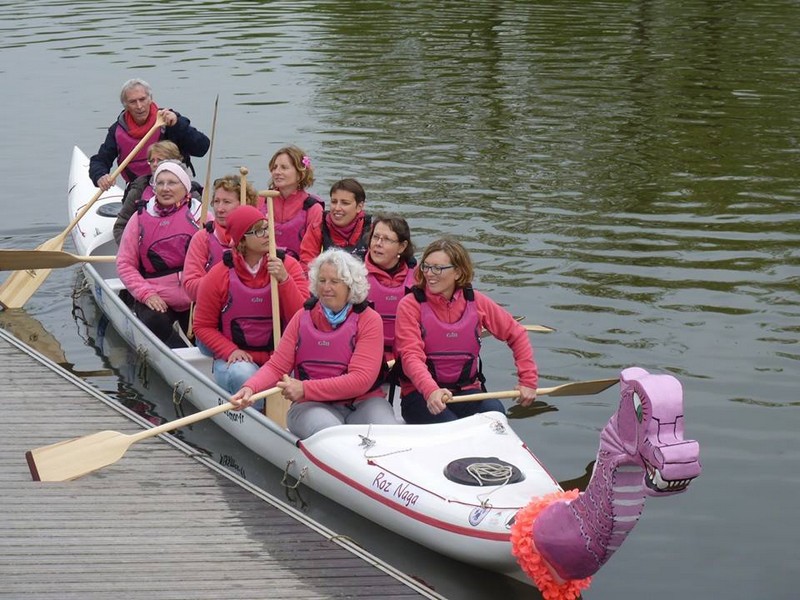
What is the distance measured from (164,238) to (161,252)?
11 centimetres

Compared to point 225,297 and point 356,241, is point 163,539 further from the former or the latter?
point 356,241

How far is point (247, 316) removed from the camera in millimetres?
8062

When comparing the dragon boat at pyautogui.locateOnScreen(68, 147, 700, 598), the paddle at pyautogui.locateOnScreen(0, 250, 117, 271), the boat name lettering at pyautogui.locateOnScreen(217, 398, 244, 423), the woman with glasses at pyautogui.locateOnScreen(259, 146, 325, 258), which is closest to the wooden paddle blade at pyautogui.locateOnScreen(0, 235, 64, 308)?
the paddle at pyautogui.locateOnScreen(0, 250, 117, 271)

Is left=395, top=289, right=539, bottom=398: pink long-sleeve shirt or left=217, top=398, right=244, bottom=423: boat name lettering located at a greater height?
left=395, top=289, right=539, bottom=398: pink long-sleeve shirt

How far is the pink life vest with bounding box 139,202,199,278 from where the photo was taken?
30.9 feet

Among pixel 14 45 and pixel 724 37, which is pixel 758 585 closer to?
pixel 724 37

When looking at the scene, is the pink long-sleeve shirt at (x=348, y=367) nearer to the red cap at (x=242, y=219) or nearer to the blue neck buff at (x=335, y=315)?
the blue neck buff at (x=335, y=315)

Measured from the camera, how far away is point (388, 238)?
7676 mm

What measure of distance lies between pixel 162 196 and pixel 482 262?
3379mm

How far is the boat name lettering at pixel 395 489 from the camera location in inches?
261

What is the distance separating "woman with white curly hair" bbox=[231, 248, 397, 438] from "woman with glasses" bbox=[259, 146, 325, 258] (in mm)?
1896

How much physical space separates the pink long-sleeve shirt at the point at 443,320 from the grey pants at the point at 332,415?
0.24 metres

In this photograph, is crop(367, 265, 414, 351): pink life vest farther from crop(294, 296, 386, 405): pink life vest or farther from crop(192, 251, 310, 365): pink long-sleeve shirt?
crop(294, 296, 386, 405): pink life vest

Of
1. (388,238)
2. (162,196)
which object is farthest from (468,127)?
(388,238)
